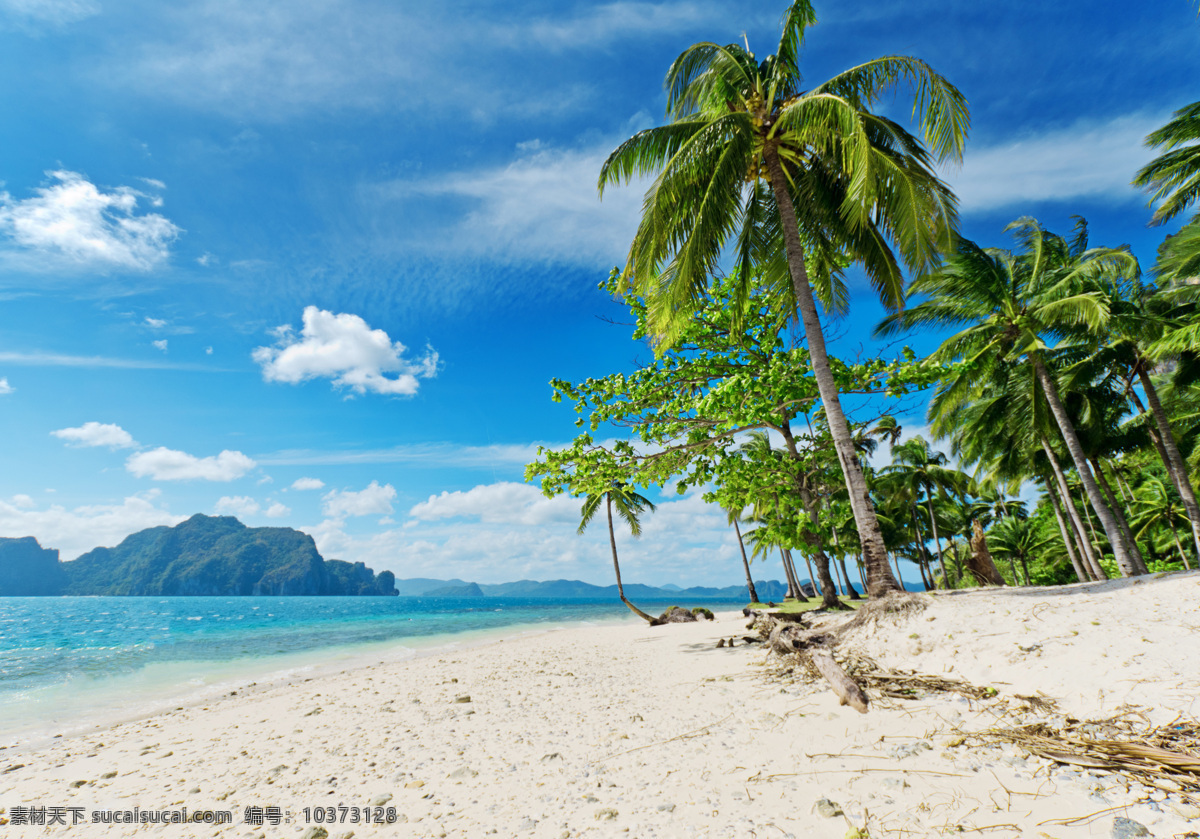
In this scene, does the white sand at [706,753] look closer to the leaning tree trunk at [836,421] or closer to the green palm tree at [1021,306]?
the leaning tree trunk at [836,421]

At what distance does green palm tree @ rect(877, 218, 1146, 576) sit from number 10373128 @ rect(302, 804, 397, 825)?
14.3 meters

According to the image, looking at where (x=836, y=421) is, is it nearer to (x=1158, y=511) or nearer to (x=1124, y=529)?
(x=1124, y=529)

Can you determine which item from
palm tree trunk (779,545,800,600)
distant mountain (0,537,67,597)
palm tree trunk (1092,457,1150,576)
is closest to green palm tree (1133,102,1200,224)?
palm tree trunk (1092,457,1150,576)

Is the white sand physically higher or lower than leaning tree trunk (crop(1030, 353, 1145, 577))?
lower

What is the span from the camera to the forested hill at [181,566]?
157 m

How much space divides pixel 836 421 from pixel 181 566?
212 metres

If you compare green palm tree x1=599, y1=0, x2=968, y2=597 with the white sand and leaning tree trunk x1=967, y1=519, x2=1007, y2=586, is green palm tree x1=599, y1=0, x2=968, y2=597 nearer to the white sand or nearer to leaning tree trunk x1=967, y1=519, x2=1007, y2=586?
the white sand

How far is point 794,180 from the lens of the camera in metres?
9.76

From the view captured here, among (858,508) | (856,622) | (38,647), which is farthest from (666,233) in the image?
(38,647)

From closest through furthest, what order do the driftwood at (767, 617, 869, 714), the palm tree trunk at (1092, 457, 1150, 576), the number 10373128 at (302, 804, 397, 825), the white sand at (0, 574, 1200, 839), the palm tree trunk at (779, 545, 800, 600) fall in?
1. the white sand at (0, 574, 1200, 839)
2. the number 10373128 at (302, 804, 397, 825)
3. the driftwood at (767, 617, 869, 714)
4. the palm tree trunk at (1092, 457, 1150, 576)
5. the palm tree trunk at (779, 545, 800, 600)

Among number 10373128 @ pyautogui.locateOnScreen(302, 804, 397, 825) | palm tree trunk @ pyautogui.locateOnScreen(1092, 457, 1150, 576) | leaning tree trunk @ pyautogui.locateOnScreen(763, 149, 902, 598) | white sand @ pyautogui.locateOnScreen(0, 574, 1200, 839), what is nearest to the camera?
white sand @ pyautogui.locateOnScreen(0, 574, 1200, 839)

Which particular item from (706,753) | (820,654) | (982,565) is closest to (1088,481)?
(982,565)

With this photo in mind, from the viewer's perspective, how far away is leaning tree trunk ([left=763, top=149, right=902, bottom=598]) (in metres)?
7.20

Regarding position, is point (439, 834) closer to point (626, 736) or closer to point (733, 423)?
point (626, 736)
